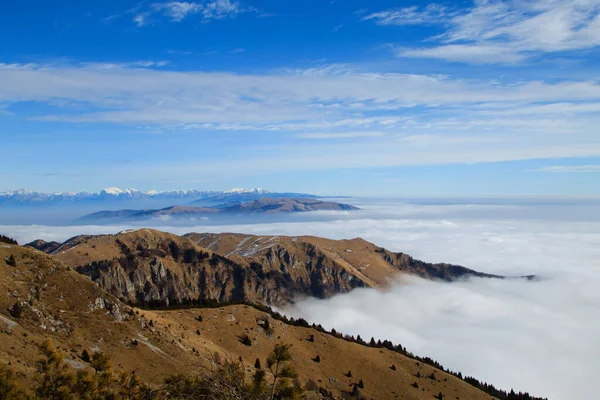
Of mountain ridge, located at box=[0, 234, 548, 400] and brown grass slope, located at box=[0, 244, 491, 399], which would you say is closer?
mountain ridge, located at box=[0, 234, 548, 400]

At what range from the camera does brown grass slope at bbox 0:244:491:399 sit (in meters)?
57.7

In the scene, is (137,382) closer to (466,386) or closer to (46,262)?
(46,262)

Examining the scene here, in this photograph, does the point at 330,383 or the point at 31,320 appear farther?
the point at 330,383

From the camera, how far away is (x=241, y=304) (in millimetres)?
113312

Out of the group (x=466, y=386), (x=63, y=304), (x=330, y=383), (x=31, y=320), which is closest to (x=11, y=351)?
(x=31, y=320)

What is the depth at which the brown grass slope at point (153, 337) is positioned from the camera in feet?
189

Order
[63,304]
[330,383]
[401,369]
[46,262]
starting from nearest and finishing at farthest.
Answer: [63,304]
[46,262]
[330,383]
[401,369]

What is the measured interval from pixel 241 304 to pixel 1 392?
8510 cm

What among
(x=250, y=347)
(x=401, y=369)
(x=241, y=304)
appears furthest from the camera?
(x=241, y=304)

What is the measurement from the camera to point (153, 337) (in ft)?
235

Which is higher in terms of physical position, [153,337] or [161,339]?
[153,337]

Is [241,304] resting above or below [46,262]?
below

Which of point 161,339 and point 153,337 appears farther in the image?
point 161,339

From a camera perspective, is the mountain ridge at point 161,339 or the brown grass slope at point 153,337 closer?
the mountain ridge at point 161,339
